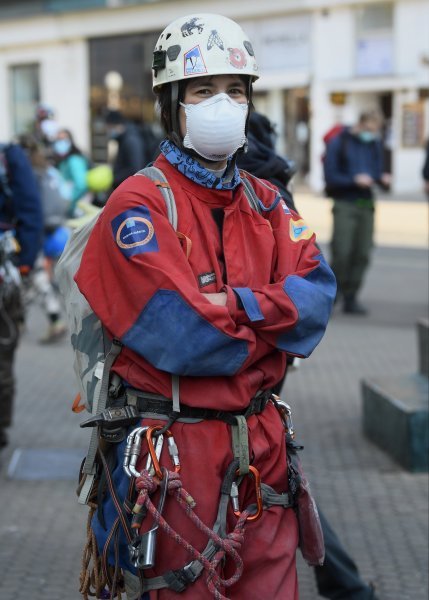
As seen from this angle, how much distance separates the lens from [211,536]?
2801mm

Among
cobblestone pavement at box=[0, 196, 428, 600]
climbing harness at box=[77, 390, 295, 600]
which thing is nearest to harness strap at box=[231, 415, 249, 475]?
climbing harness at box=[77, 390, 295, 600]

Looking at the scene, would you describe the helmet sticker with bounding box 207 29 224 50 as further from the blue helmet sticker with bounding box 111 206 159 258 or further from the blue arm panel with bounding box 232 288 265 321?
the blue arm panel with bounding box 232 288 265 321

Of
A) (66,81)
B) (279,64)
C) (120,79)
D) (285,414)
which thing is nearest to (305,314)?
(285,414)

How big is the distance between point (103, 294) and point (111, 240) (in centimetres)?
14

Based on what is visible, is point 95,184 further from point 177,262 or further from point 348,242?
point 177,262

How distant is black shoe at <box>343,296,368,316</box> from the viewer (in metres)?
11.8

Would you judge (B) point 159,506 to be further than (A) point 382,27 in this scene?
No

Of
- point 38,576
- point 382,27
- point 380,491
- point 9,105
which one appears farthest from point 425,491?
point 9,105

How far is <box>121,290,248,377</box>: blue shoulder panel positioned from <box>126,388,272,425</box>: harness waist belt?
0.38 feet

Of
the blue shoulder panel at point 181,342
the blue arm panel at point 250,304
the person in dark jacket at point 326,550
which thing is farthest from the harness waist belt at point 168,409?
the person in dark jacket at point 326,550

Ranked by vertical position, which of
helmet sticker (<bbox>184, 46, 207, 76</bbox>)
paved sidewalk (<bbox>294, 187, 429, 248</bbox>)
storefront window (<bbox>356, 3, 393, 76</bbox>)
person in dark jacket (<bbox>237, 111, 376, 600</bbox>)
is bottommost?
paved sidewalk (<bbox>294, 187, 429, 248</bbox>)

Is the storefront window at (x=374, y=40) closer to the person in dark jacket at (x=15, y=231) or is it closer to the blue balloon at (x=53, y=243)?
the blue balloon at (x=53, y=243)

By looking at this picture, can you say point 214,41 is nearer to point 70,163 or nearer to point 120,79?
point 70,163

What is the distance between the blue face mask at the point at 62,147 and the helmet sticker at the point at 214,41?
911 centimetres
